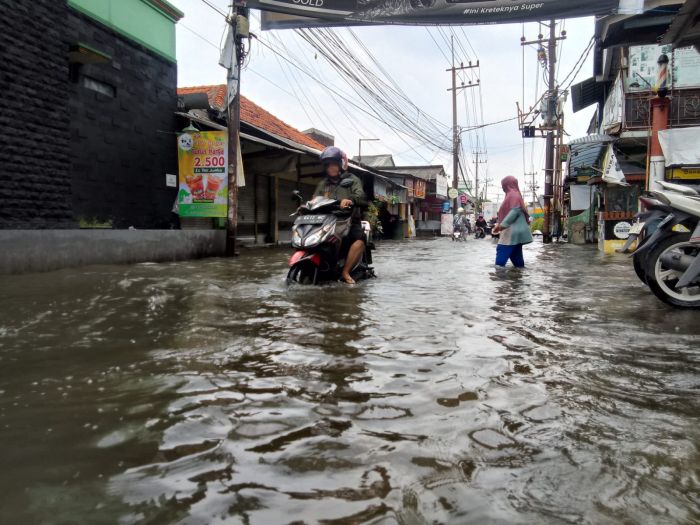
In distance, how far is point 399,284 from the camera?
6176 mm

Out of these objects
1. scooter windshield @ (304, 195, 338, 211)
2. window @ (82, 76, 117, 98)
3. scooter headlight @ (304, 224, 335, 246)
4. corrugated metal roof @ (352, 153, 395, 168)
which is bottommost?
scooter headlight @ (304, 224, 335, 246)

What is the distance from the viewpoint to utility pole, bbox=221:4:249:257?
981cm

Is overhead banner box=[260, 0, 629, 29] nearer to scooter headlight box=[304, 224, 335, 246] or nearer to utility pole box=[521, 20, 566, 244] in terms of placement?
scooter headlight box=[304, 224, 335, 246]

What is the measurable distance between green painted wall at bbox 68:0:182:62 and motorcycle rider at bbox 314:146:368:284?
20.5 ft

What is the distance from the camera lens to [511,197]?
8.04m

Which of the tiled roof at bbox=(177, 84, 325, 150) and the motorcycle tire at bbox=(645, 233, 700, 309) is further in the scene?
the tiled roof at bbox=(177, 84, 325, 150)

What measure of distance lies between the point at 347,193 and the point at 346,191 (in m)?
0.03

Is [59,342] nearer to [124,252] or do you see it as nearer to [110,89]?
[124,252]

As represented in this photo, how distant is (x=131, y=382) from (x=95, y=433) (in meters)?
0.54

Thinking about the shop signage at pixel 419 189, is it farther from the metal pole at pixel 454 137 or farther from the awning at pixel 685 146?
the awning at pixel 685 146

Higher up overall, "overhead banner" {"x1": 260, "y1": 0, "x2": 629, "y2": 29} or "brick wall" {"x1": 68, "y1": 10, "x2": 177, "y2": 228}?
"overhead banner" {"x1": 260, "y1": 0, "x2": 629, "y2": 29}

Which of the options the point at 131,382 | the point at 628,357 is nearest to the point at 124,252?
the point at 131,382

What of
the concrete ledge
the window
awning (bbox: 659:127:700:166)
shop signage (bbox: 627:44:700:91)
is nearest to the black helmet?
the concrete ledge

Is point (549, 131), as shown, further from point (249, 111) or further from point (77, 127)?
point (77, 127)
